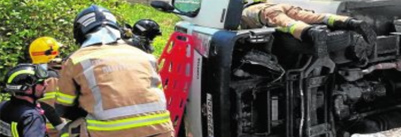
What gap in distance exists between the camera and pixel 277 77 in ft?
14.4

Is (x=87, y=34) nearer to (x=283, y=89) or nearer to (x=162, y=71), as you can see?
(x=162, y=71)

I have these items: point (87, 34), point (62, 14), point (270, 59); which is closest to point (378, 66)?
point (270, 59)

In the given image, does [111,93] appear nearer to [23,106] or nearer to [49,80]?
[23,106]

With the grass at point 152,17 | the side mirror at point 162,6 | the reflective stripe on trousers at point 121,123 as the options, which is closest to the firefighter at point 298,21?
the side mirror at point 162,6

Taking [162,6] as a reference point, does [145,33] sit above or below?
below

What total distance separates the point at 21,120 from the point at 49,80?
84cm

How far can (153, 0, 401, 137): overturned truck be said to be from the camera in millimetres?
4266

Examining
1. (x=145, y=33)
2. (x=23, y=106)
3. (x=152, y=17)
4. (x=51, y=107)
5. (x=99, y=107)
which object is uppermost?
(x=145, y=33)

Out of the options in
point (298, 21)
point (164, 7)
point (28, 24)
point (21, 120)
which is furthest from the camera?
point (28, 24)

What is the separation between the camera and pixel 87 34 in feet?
11.3

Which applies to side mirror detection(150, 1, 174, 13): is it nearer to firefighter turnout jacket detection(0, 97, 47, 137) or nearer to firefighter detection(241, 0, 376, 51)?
firefighter detection(241, 0, 376, 51)

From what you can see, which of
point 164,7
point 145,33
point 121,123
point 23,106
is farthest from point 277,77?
point 23,106

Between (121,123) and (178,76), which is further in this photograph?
(178,76)

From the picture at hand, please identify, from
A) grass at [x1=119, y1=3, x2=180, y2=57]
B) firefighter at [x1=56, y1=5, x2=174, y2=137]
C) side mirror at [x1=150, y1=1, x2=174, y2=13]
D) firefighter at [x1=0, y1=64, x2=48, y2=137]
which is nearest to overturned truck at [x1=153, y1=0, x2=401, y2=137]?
side mirror at [x1=150, y1=1, x2=174, y2=13]
